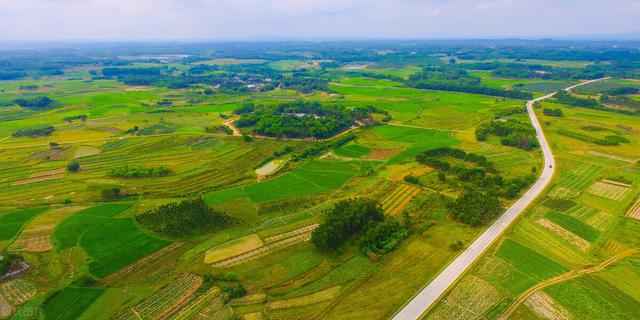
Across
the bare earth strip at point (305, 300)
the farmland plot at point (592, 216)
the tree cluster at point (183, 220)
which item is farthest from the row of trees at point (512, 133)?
the tree cluster at point (183, 220)

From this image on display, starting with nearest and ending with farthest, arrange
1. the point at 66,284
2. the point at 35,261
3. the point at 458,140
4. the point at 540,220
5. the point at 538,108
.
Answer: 1. the point at 66,284
2. the point at 35,261
3. the point at 540,220
4. the point at 458,140
5. the point at 538,108

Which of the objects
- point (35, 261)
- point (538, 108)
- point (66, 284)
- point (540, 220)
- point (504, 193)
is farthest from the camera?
point (538, 108)

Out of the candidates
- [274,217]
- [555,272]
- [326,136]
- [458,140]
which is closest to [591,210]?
[555,272]

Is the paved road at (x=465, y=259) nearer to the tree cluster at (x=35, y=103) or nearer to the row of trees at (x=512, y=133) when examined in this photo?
the row of trees at (x=512, y=133)

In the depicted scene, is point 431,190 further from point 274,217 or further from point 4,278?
point 4,278

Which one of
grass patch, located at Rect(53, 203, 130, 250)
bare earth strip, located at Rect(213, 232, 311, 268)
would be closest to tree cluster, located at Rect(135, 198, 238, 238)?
grass patch, located at Rect(53, 203, 130, 250)

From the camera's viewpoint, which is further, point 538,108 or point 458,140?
point 538,108

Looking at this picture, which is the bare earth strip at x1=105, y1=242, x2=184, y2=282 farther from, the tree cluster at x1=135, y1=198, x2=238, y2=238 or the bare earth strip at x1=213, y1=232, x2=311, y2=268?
the bare earth strip at x1=213, y1=232, x2=311, y2=268

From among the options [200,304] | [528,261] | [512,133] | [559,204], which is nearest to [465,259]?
[528,261]
